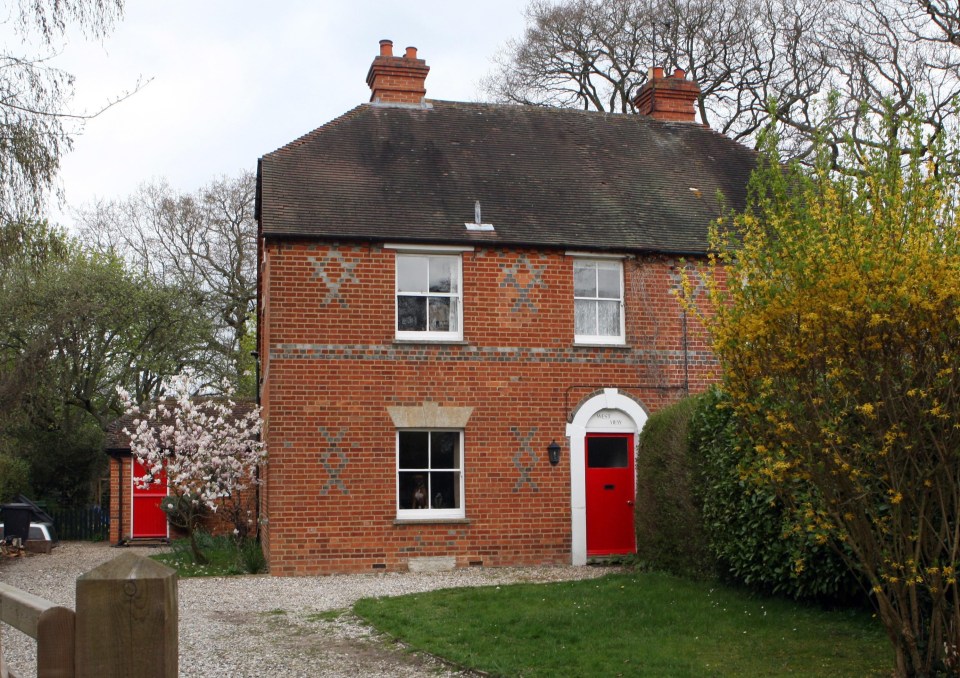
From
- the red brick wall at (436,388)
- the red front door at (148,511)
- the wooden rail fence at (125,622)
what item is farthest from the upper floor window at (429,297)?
the wooden rail fence at (125,622)

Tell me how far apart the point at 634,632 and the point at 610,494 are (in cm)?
776

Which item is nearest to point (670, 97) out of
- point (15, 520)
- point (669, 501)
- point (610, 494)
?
point (610, 494)

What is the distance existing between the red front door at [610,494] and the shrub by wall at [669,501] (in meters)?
1.45

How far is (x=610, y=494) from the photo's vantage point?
59.3 feet

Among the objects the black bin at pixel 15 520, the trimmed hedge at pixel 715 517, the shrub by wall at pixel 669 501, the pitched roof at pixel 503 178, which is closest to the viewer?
the trimmed hedge at pixel 715 517

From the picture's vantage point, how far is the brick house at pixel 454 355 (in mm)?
16922

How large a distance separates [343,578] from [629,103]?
20435 millimetres

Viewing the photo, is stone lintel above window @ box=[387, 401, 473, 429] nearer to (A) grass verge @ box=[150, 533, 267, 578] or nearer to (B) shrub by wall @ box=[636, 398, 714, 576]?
(B) shrub by wall @ box=[636, 398, 714, 576]

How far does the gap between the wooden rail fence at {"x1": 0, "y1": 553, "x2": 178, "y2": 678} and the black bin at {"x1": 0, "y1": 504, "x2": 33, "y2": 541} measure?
21.0 meters

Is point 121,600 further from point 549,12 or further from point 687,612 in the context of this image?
point 549,12

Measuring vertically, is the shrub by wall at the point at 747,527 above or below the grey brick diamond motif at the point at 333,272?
below

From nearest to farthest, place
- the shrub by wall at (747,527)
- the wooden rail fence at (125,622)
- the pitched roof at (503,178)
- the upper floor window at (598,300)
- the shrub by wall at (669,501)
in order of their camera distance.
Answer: the wooden rail fence at (125,622)
the shrub by wall at (747,527)
the shrub by wall at (669,501)
the pitched roof at (503,178)
the upper floor window at (598,300)

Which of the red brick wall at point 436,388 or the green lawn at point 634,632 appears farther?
the red brick wall at point 436,388

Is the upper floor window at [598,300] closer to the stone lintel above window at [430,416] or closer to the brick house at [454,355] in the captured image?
the brick house at [454,355]
